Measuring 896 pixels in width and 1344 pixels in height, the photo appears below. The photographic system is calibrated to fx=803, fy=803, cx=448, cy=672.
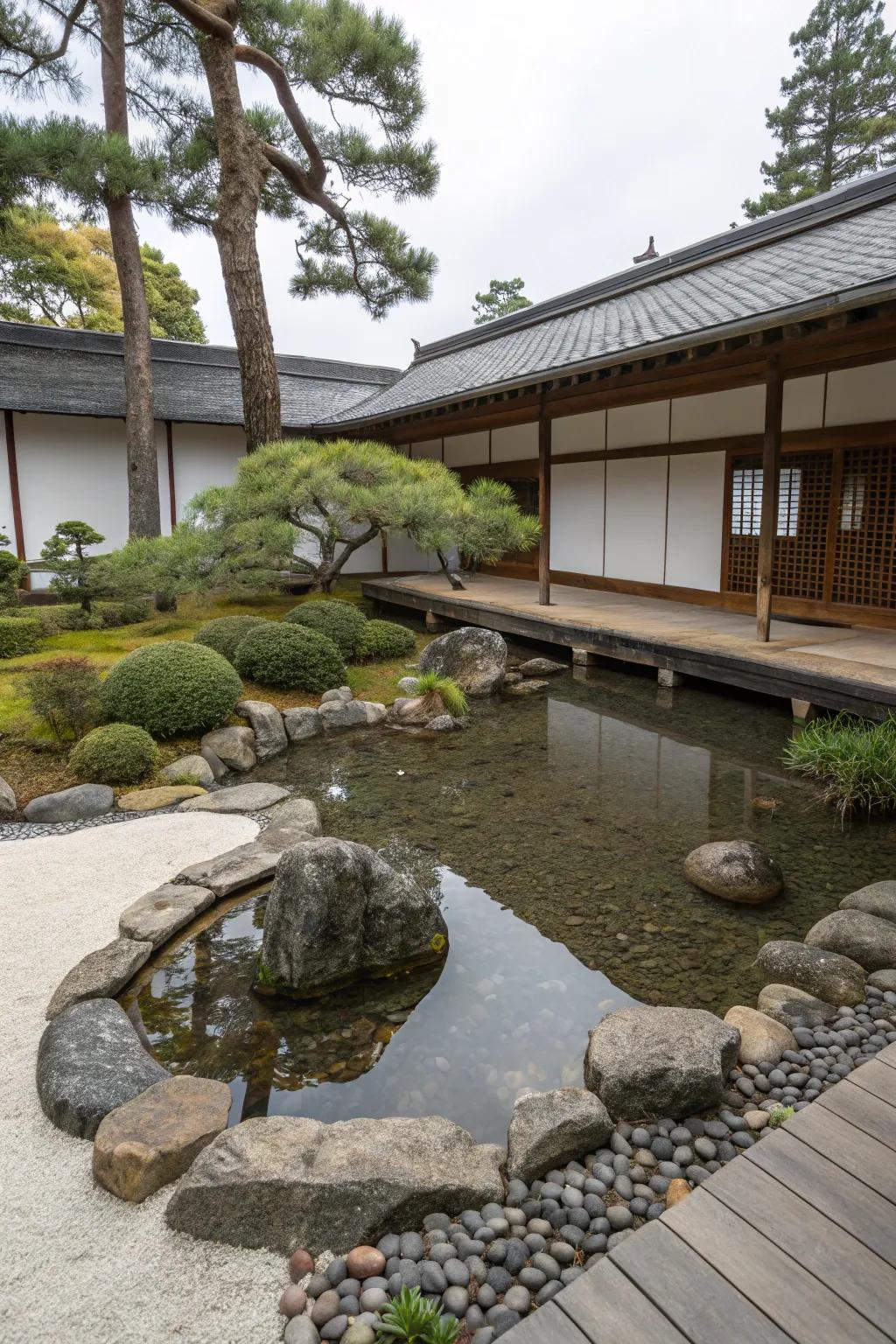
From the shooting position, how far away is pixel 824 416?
852 centimetres

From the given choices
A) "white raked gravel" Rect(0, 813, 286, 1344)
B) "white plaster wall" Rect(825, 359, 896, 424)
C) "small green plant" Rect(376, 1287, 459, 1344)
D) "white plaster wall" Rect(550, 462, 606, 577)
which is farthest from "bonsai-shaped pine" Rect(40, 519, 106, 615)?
"small green plant" Rect(376, 1287, 459, 1344)

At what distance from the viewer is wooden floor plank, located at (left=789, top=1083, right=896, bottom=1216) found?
204cm

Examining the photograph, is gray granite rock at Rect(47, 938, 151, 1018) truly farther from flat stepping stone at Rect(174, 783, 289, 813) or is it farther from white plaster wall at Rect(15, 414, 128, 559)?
white plaster wall at Rect(15, 414, 128, 559)

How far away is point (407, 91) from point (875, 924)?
12.6 metres

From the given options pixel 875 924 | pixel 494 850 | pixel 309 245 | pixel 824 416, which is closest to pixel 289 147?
pixel 309 245

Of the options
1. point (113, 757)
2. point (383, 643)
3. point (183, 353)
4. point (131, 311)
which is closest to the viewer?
point (113, 757)

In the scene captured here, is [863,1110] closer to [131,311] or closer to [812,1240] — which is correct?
[812,1240]

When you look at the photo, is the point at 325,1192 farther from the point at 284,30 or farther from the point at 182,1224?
the point at 284,30

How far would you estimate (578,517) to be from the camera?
12266 mm

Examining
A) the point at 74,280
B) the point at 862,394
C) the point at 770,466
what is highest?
the point at 74,280

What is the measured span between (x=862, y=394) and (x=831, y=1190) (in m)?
8.04

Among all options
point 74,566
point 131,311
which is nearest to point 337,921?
point 74,566

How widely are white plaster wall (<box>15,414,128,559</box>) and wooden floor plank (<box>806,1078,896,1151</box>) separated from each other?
13801 millimetres

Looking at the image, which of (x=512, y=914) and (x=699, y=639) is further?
(x=699, y=639)
